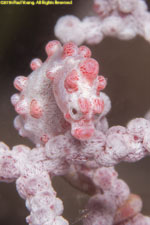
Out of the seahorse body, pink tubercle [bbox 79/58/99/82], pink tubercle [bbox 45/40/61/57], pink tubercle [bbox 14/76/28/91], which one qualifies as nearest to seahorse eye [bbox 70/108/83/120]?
the seahorse body

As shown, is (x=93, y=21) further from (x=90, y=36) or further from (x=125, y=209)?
(x=125, y=209)

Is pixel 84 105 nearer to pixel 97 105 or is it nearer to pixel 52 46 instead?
pixel 97 105

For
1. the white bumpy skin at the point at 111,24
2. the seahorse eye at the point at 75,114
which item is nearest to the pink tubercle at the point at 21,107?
the seahorse eye at the point at 75,114

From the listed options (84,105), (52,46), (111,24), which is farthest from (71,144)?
(111,24)

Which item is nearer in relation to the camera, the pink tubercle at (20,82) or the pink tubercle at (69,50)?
the pink tubercle at (69,50)

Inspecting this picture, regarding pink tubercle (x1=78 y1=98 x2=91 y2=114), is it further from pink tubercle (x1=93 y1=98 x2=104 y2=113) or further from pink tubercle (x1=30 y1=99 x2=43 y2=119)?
pink tubercle (x1=30 y1=99 x2=43 y2=119)

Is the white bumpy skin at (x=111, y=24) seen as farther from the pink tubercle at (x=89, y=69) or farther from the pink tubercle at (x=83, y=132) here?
the pink tubercle at (x=83, y=132)
